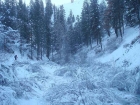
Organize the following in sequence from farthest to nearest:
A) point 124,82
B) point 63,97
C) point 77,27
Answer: point 77,27 < point 124,82 < point 63,97

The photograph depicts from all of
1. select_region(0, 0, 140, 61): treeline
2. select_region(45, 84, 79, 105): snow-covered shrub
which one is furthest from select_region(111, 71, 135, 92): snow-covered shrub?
select_region(0, 0, 140, 61): treeline

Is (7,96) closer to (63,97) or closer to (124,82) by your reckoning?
(63,97)

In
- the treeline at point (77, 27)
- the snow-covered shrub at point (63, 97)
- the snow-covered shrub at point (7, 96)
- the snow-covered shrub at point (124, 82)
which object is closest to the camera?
the snow-covered shrub at point (7, 96)

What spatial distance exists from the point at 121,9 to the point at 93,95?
29.5m

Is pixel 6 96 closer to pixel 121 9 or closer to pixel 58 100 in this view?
pixel 58 100

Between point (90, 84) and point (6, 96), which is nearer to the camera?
point (6, 96)

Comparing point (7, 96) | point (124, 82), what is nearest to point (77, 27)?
point (124, 82)

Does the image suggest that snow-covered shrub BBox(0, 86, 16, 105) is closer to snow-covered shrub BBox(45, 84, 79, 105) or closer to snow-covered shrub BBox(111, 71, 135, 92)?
snow-covered shrub BBox(45, 84, 79, 105)

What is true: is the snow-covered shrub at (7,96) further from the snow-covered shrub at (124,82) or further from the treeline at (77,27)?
the treeline at (77,27)

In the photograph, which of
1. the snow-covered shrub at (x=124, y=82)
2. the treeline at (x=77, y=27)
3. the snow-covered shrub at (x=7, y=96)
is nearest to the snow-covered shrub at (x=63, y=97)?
the snow-covered shrub at (x=7, y=96)

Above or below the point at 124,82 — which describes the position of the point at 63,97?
below

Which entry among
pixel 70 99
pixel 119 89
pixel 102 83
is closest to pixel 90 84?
pixel 102 83

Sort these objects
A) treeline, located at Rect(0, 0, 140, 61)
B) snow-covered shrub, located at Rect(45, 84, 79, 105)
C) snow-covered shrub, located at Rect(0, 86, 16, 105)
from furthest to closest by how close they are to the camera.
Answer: treeline, located at Rect(0, 0, 140, 61) < snow-covered shrub, located at Rect(45, 84, 79, 105) < snow-covered shrub, located at Rect(0, 86, 16, 105)

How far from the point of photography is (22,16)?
178 ft
